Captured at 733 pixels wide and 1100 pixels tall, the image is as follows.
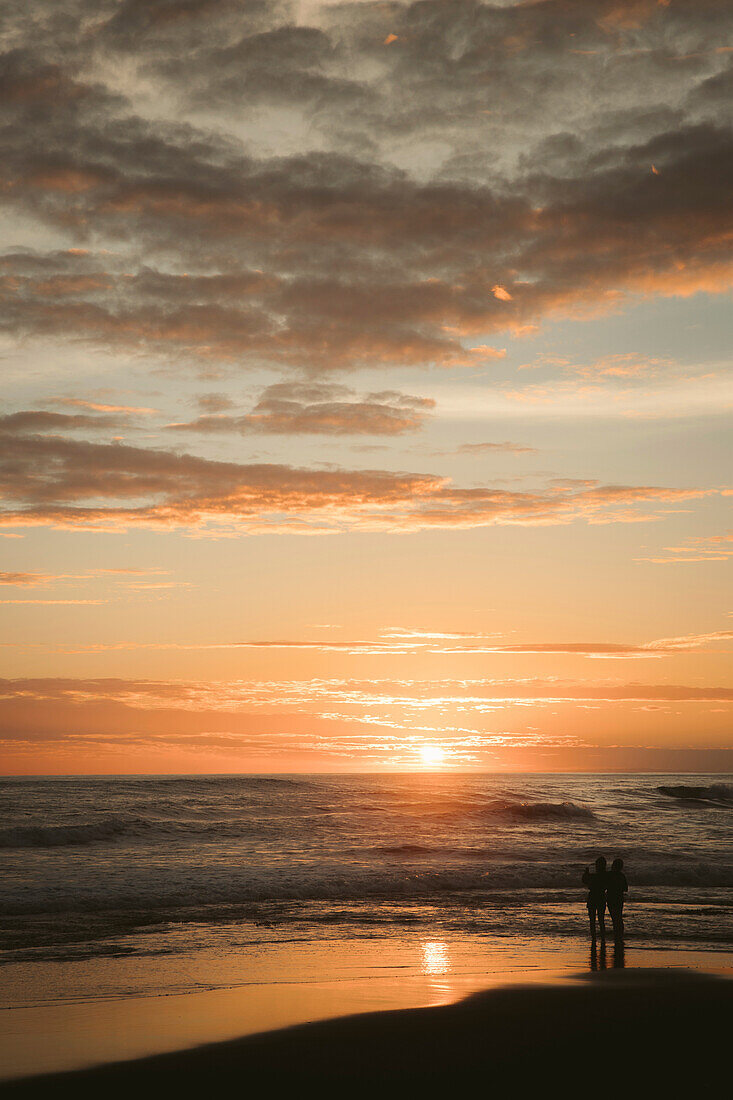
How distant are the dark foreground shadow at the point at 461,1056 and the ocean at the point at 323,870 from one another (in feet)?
23.7

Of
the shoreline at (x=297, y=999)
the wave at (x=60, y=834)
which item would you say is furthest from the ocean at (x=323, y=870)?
the shoreline at (x=297, y=999)

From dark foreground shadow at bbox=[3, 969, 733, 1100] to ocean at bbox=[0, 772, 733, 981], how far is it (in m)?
7.21

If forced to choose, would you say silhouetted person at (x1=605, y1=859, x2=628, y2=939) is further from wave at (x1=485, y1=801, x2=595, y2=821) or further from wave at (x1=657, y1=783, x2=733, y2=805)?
wave at (x1=657, y1=783, x2=733, y2=805)

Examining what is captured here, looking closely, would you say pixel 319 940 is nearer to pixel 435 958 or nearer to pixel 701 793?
pixel 435 958

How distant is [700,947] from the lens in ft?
61.0

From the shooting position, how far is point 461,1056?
34.6 feet

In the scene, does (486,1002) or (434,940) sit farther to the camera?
(434,940)

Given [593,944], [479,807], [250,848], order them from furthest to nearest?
[479,807] < [250,848] < [593,944]

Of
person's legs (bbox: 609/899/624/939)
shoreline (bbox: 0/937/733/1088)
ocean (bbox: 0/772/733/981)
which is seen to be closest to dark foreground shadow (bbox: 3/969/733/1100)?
shoreline (bbox: 0/937/733/1088)

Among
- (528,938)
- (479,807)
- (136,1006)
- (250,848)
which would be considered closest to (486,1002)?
(136,1006)

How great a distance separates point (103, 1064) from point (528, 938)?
11.9m

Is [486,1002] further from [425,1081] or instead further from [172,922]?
[172,922]

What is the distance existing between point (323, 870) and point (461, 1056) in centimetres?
2026

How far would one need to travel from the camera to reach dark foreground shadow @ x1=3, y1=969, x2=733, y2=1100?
9.52m
